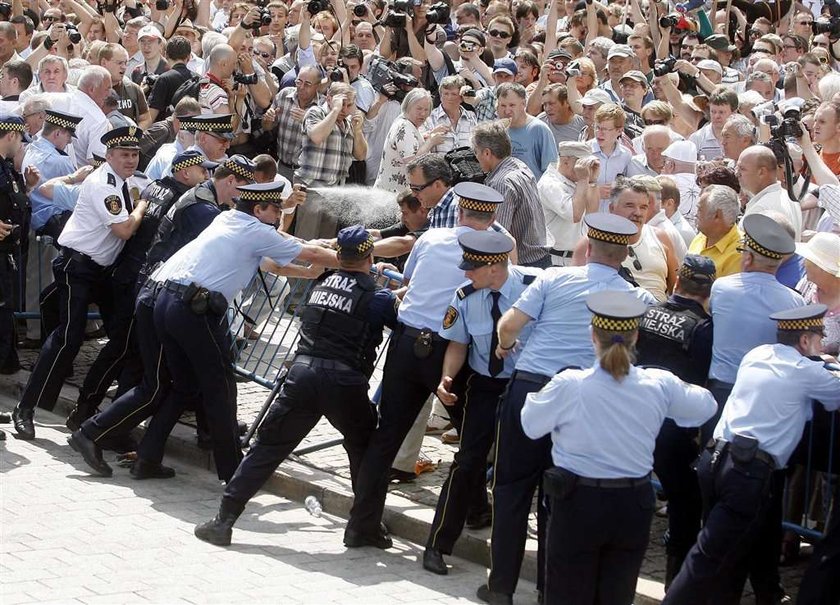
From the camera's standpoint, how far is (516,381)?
6605 millimetres

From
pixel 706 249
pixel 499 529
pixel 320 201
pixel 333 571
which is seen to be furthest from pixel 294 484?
pixel 320 201

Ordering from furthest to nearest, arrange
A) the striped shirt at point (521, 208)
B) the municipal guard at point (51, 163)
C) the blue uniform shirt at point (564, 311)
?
the municipal guard at point (51, 163)
the striped shirt at point (521, 208)
the blue uniform shirt at point (564, 311)

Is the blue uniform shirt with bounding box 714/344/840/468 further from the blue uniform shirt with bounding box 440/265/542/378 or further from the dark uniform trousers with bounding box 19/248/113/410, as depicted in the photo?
the dark uniform trousers with bounding box 19/248/113/410

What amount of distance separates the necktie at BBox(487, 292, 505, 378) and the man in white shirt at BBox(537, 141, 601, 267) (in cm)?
212

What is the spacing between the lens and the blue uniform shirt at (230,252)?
7.98 m

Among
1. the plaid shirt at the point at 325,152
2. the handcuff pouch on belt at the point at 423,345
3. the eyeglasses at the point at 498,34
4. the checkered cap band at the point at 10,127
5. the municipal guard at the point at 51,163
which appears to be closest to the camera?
the handcuff pouch on belt at the point at 423,345

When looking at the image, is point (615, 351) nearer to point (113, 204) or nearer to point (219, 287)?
point (219, 287)

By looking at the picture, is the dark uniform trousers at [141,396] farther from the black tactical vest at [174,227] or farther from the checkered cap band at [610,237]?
the checkered cap band at [610,237]

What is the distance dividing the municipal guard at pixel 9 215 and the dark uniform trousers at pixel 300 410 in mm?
3201

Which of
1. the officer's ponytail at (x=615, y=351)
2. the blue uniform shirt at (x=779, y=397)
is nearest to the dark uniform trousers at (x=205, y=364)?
the officer's ponytail at (x=615, y=351)

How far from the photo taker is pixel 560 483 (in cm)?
580

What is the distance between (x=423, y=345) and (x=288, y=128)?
5860mm

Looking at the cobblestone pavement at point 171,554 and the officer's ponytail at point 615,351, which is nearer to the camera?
the officer's ponytail at point 615,351

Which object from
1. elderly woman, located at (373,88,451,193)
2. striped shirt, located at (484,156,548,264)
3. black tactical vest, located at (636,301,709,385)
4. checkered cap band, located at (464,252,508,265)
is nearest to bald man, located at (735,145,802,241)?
striped shirt, located at (484,156,548,264)
